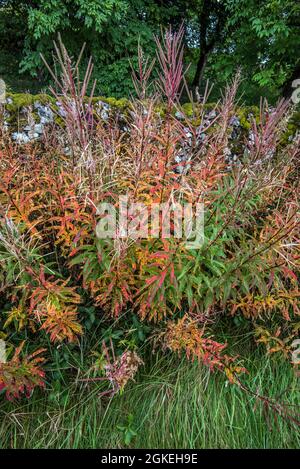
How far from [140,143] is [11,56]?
10851 mm

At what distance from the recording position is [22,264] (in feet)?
5.90

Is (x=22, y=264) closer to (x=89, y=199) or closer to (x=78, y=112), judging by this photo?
(x=89, y=199)

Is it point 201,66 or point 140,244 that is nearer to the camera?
point 140,244

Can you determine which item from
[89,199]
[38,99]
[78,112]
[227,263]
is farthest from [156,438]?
[38,99]

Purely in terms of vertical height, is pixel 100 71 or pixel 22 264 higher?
pixel 100 71

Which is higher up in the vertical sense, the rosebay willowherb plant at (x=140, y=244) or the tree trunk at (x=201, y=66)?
the tree trunk at (x=201, y=66)

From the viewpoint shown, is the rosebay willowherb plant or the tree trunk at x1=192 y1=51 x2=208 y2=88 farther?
the tree trunk at x1=192 y1=51 x2=208 y2=88

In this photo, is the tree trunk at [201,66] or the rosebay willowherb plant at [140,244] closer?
the rosebay willowherb plant at [140,244]

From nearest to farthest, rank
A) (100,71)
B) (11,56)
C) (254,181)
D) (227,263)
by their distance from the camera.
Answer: (227,263)
(254,181)
(100,71)
(11,56)

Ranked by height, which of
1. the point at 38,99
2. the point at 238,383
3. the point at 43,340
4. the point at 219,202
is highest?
the point at 38,99

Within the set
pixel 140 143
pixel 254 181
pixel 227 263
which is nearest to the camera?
pixel 140 143

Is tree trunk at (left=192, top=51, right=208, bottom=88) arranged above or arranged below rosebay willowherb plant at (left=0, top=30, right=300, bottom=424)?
above

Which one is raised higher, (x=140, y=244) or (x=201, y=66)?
(x=201, y=66)

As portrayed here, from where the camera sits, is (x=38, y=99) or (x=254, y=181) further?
(x=38, y=99)
